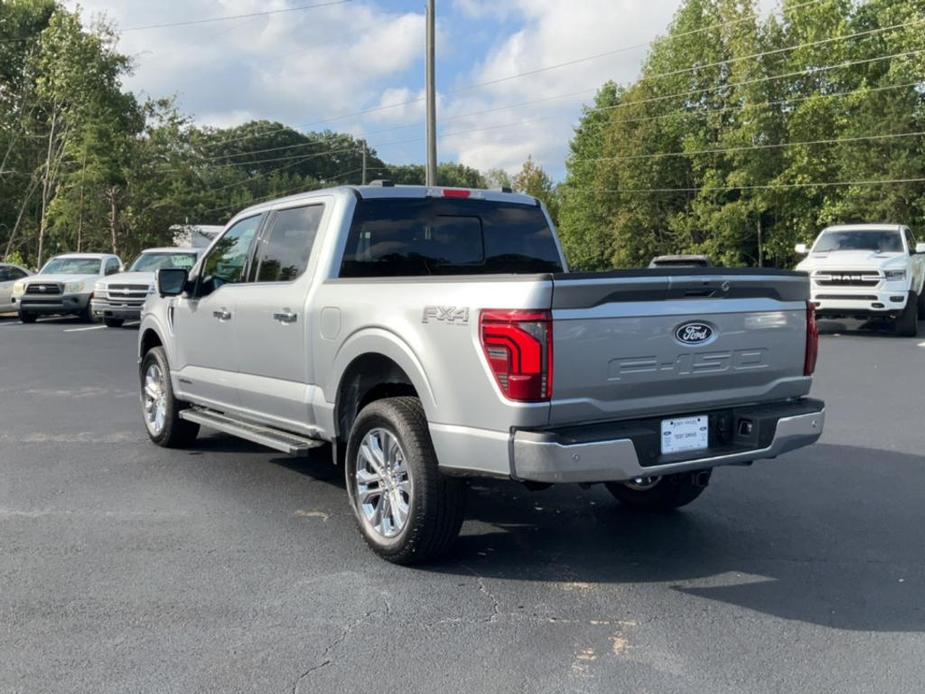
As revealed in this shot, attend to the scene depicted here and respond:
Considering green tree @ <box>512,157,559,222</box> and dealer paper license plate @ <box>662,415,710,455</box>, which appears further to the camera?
green tree @ <box>512,157,559,222</box>

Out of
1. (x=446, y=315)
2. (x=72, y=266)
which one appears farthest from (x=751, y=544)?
(x=72, y=266)

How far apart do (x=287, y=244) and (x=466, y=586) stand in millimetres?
2642

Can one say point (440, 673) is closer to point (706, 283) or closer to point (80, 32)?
point (706, 283)

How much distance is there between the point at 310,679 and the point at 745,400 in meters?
2.52

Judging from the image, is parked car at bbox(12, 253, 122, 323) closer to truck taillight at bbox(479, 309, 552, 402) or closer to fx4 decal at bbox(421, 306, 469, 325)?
A: fx4 decal at bbox(421, 306, 469, 325)

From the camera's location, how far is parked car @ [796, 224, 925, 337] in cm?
1688

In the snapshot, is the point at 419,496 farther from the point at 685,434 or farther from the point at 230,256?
the point at 230,256

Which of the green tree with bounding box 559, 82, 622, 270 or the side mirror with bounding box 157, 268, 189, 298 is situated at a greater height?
the green tree with bounding box 559, 82, 622, 270

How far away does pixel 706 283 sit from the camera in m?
4.40

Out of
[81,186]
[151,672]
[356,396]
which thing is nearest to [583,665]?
[151,672]

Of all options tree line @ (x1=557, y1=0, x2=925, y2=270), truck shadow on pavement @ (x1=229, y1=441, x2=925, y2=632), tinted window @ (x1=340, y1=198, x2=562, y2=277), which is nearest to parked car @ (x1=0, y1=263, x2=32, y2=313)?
truck shadow on pavement @ (x1=229, y1=441, x2=925, y2=632)

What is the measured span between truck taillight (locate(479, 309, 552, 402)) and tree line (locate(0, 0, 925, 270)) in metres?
30.2

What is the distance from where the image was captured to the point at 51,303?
21.2 meters

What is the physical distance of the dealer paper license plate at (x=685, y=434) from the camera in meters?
4.28
